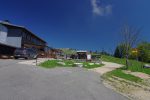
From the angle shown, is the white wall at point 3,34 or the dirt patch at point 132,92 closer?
the dirt patch at point 132,92

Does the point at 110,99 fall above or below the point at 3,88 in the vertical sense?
below

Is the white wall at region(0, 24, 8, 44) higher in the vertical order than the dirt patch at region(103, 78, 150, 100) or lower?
higher

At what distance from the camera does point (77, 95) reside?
935cm

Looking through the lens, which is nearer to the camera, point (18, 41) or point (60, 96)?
point (60, 96)

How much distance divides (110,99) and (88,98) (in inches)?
47.7

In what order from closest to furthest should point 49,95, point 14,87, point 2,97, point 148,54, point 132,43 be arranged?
point 2,97
point 49,95
point 14,87
point 132,43
point 148,54

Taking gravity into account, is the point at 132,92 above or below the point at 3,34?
below

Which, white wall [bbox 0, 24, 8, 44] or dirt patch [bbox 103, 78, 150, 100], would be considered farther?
white wall [bbox 0, 24, 8, 44]

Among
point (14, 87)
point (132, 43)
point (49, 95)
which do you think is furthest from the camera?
point (132, 43)

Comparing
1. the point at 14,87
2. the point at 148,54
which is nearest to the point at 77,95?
the point at 14,87

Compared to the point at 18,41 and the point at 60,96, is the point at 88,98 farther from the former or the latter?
the point at 18,41

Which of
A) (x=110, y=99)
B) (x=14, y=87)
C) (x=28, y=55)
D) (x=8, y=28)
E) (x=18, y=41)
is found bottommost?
Answer: (x=110, y=99)

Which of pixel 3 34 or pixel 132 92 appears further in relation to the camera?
pixel 3 34

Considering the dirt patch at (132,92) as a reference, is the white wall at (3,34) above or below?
above
